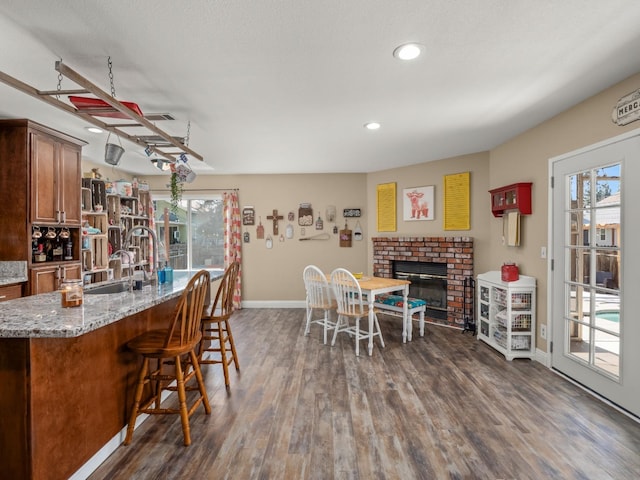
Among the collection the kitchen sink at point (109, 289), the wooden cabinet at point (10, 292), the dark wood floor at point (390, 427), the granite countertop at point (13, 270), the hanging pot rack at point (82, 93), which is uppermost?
the hanging pot rack at point (82, 93)

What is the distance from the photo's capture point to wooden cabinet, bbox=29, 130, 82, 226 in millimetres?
3383

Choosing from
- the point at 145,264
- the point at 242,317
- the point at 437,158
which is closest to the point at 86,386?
the point at 242,317

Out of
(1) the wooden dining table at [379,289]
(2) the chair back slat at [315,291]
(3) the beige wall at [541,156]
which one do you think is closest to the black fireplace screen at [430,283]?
(3) the beige wall at [541,156]

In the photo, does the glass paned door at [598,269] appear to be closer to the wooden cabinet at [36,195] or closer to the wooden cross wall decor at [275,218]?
the wooden cross wall decor at [275,218]

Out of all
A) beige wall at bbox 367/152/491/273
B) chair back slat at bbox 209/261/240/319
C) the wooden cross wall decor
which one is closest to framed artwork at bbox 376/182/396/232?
beige wall at bbox 367/152/491/273

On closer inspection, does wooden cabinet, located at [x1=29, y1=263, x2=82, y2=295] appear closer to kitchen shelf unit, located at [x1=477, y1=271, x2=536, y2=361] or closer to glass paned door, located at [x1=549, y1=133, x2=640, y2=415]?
kitchen shelf unit, located at [x1=477, y1=271, x2=536, y2=361]

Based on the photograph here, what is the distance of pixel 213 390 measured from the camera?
2797 millimetres

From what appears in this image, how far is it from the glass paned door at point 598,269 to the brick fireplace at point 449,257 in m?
1.46

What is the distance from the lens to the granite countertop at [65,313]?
1.41 meters

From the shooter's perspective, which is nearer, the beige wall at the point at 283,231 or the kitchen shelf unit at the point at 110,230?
the kitchen shelf unit at the point at 110,230

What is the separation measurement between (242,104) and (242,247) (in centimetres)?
349

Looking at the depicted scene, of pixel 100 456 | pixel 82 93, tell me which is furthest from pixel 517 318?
pixel 82 93

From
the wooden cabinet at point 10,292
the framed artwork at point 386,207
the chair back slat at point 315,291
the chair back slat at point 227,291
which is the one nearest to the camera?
the chair back slat at point 227,291

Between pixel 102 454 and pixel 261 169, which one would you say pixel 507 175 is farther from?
pixel 102 454
